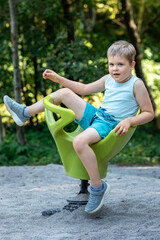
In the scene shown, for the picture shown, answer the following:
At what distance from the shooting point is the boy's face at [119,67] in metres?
3.37

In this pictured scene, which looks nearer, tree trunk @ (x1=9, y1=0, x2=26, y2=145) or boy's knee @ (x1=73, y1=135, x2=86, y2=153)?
boy's knee @ (x1=73, y1=135, x2=86, y2=153)

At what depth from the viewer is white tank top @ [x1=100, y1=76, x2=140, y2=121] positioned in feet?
11.2

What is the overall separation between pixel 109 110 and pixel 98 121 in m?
0.13

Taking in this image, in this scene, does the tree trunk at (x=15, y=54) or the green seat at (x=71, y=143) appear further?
the tree trunk at (x=15, y=54)

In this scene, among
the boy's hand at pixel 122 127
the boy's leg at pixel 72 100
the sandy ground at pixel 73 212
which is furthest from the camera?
the boy's leg at pixel 72 100

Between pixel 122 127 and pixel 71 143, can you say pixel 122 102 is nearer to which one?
pixel 122 127

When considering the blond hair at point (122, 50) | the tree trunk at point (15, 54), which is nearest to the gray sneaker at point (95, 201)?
the blond hair at point (122, 50)

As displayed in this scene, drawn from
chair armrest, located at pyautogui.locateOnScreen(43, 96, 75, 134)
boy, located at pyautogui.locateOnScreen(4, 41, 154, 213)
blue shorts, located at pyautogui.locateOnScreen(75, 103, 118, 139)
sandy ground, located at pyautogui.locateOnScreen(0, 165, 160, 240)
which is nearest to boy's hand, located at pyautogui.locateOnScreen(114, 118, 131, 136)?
boy, located at pyautogui.locateOnScreen(4, 41, 154, 213)

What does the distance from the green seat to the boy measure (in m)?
0.08

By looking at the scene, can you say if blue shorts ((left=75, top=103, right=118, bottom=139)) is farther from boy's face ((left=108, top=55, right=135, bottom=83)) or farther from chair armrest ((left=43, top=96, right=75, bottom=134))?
boy's face ((left=108, top=55, right=135, bottom=83))

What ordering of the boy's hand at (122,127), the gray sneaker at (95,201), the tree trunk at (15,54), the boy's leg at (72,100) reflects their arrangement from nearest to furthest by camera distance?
the boy's hand at (122,127) < the gray sneaker at (95,201) < the boy's leg at (72,100) < the tree trunk at (15,54)

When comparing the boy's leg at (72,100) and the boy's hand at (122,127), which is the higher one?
the boy's leg at (72,100)

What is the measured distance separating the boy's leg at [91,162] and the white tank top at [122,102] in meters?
0.26

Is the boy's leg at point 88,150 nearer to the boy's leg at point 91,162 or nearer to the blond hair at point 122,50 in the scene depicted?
the boy's leg at point 91,162
